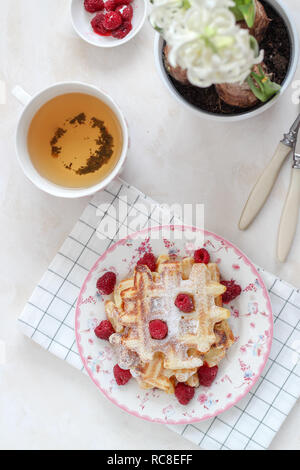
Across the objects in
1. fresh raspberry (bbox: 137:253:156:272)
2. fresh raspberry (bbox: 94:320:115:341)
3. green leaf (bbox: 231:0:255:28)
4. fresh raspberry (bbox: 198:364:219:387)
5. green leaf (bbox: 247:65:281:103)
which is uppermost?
green leaf (bbox: 231:0:255:28)

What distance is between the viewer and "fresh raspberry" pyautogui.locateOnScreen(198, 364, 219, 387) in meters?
1.14

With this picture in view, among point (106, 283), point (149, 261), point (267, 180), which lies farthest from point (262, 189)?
point (106, 283)

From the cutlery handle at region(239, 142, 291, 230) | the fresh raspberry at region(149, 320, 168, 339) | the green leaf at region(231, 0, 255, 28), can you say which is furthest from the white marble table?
the green leaf at region(231, 0, 255, 28)

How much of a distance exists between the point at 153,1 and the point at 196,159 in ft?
1.51

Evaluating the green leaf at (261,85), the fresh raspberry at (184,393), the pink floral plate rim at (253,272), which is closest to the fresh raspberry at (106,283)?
the pink floral plate rim at (253,272)

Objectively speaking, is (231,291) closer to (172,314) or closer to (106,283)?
(172,314)

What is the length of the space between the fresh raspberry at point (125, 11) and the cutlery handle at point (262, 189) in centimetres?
44

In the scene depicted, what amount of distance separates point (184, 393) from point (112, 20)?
820 mm

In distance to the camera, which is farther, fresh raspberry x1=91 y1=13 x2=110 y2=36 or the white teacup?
fresh raspberry x1=91 y1=13 x2=110 y2=36

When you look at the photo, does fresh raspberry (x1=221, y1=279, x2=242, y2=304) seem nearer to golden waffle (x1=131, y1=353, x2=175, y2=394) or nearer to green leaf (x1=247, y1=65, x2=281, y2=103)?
golden waffle (x1=131, y1=353, x2=175, y2=394)

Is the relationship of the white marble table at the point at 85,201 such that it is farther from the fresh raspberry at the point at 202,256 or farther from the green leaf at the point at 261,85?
the green leaf at the point at 261,85

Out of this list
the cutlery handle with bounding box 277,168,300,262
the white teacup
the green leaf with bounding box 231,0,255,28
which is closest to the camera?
the green leaf with bounding box 231,0,255,28

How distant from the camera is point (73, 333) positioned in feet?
3.98

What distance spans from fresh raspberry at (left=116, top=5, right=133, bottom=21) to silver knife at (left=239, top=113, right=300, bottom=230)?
44cm
